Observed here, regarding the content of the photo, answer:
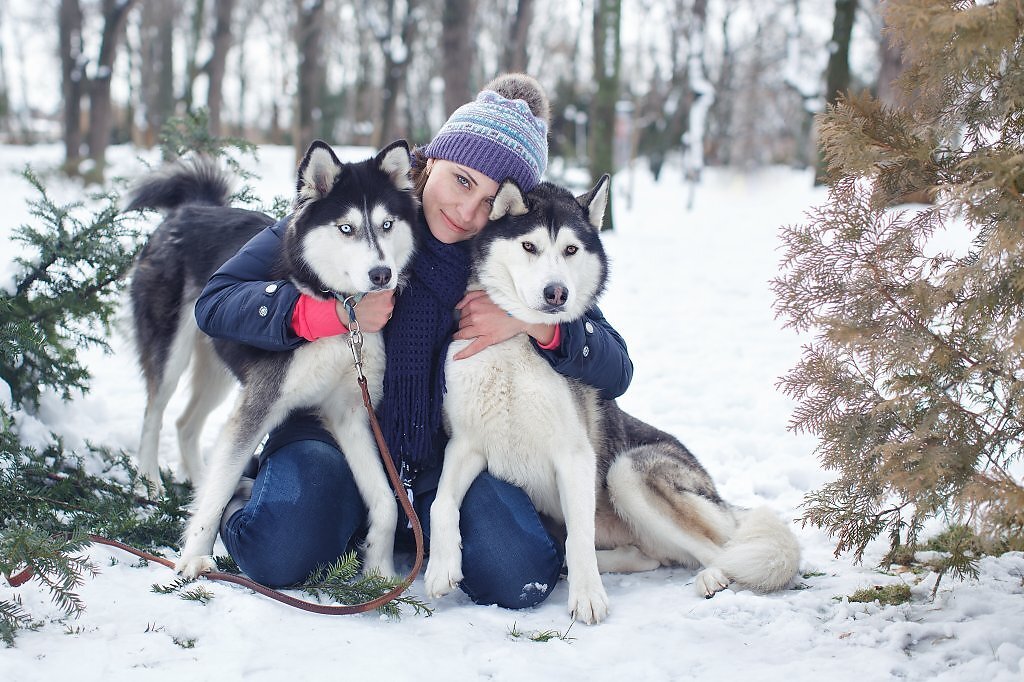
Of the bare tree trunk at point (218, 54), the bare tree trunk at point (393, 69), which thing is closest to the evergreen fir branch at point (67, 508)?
the bare tree trunk at point (218, 54)

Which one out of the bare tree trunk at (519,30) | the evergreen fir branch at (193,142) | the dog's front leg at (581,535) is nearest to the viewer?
the dog's front leg at (581,535)

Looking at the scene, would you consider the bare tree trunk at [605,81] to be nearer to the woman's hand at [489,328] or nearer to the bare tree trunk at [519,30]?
the bare tree trunk at [519,30]

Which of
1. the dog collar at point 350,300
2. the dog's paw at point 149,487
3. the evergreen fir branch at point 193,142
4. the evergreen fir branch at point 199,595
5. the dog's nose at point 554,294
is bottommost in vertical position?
the dog's paw at point 149,487

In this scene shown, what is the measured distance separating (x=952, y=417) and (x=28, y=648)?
235cm

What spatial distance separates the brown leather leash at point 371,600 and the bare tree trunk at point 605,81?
8165 mm

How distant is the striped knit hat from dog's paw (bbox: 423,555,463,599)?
4.15 feet

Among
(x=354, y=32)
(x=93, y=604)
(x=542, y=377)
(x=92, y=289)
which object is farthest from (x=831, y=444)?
(x=354, y=32)

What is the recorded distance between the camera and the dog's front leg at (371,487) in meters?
2.69

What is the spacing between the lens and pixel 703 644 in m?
2.20

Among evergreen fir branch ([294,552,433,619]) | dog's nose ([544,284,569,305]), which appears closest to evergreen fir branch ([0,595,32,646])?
evergreen fir branch ([294,552,433,619])

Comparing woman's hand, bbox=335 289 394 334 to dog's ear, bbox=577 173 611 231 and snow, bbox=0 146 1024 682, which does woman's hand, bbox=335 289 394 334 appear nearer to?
dog's ear, bbox=577 173 611 231

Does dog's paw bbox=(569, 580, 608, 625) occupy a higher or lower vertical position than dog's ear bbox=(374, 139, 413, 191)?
lower

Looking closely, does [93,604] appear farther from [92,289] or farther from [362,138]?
[362,138]

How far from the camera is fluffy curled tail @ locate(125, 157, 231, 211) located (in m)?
3.75
